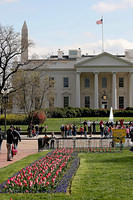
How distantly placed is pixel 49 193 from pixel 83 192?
97 cm

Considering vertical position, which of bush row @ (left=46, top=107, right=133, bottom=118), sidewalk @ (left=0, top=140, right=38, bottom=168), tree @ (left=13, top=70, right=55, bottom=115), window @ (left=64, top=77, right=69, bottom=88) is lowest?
sidewalk @ (left=0, top=140, right=38, bottom=168)

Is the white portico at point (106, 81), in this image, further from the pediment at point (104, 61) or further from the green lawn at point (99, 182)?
the green lawn at point (99, 182)

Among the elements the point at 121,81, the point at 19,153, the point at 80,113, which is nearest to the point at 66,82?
the point at 121,81

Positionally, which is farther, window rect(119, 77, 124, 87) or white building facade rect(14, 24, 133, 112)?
window rect(119, 77, 124, 87)

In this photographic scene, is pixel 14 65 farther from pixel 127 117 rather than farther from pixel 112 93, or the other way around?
pixel 112 93

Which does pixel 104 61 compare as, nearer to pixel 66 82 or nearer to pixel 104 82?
pixel 104 82

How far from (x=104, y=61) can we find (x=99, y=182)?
225 feet

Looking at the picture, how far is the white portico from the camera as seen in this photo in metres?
79.3

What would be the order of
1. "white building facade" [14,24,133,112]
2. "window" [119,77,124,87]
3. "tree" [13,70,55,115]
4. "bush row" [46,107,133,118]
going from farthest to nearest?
"window" [119,77,124,87], "white building facade" [14,24,133,112], "bush row" [46,107,133,118], "tree" [13,70,55,115]

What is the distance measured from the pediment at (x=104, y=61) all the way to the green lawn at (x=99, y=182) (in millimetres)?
62245

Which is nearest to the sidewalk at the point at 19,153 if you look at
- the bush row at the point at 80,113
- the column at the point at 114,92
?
the bush row at the point at 80,113

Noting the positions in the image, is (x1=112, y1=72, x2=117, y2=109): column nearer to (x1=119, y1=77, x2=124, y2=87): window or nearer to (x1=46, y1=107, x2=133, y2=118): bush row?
(x1=119, y1=77, x2=124, y2=87): window

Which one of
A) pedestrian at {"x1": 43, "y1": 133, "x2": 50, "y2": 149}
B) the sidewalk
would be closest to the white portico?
the sidewalk

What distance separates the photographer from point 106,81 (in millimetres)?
83188
